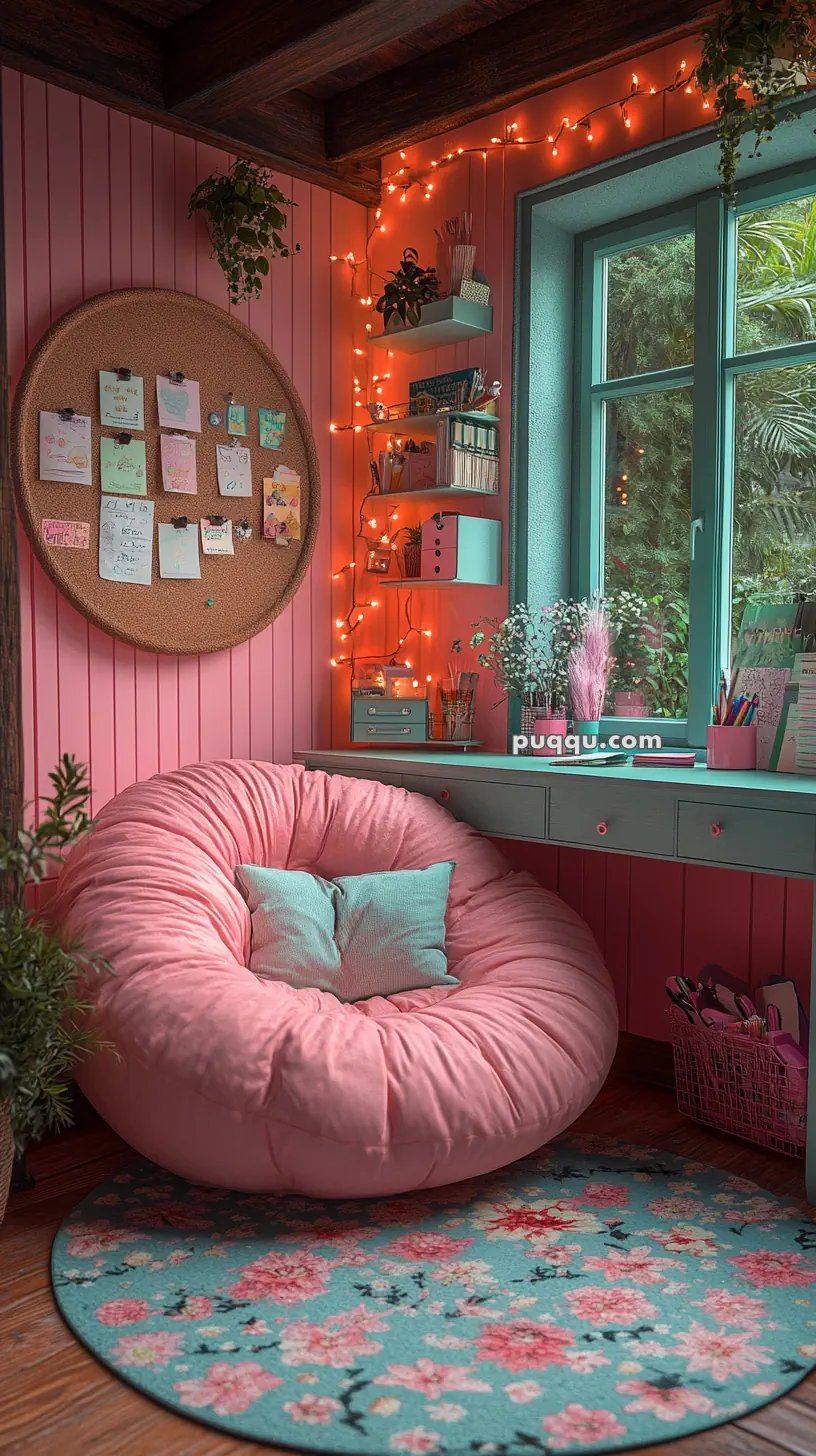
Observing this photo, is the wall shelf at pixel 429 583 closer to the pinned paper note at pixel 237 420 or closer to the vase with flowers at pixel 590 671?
the vase with flowers at pixel 590 671

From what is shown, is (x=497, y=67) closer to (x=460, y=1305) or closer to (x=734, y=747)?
(x=734, y=747)

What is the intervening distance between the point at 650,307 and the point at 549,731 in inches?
50.1

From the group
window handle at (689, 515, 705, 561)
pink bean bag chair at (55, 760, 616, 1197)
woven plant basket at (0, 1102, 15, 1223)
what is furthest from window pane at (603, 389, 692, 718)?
woven plant basket at (0, 1102, 15, 1223)

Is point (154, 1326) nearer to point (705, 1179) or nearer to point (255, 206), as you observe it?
point (705, 1179)

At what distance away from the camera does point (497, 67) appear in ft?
10.4

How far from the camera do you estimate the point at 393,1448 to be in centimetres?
156

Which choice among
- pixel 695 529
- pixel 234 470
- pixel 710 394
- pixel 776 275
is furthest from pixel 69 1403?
pixel 776 275

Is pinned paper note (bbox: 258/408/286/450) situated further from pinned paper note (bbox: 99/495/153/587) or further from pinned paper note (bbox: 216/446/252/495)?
pinned paper note (bbox: 99/495/153/587)

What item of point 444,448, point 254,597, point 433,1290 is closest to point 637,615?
point 444,448

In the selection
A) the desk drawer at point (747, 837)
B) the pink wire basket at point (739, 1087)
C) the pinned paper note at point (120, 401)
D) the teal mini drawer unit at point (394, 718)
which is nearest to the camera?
the desk drawer at point (747, 837)

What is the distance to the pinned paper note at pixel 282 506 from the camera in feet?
11.2

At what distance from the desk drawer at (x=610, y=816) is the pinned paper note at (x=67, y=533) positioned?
4.44 ft

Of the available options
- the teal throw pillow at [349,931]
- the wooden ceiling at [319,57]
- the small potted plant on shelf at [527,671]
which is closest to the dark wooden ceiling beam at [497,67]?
the wooden ceiling at [319,57]

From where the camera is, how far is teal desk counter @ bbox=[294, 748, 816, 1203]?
2342 millimetres
